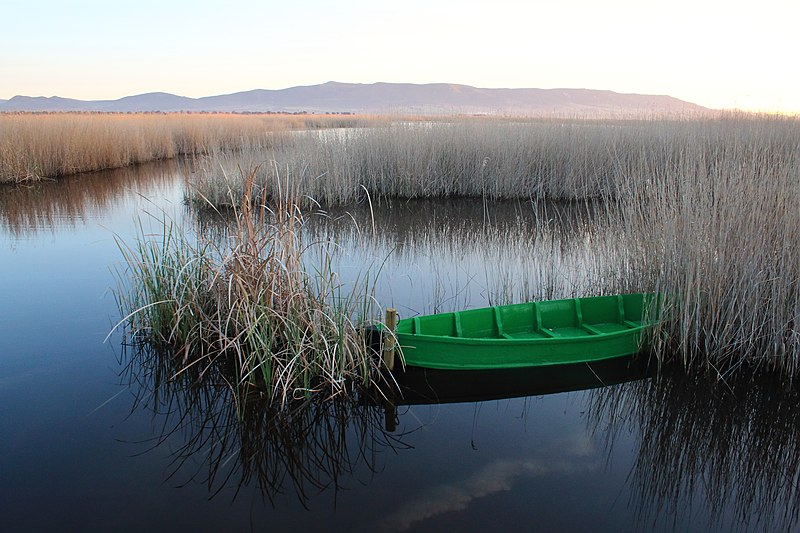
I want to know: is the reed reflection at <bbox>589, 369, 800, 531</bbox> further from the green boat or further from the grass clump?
the grass clump

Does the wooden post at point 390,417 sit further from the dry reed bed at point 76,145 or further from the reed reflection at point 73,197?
the dry reed bed at point 76,145

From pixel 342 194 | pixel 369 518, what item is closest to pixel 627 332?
pixel 369 518

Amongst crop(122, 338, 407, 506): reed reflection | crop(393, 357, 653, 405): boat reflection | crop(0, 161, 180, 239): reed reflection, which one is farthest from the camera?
crop(0, 161, 180, 239): reed reflection

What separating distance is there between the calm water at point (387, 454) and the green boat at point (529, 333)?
16 cm

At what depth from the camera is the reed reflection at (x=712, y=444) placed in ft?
8.61

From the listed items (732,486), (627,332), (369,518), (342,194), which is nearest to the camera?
(369,518)

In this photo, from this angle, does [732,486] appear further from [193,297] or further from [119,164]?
[119,164]

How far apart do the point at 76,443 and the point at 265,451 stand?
0.99 meters

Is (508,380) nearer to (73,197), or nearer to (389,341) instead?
(389,341)

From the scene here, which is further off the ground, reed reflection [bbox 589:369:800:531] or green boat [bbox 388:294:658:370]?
green boat [bbox 388:294:658:370]

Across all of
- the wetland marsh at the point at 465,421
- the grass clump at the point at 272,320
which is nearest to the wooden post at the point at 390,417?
the wetland marsh at the point at 465,421

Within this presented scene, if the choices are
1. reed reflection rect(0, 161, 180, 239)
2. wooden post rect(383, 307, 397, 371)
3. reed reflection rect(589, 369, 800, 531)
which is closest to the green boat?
wooden post rect(383, 307, 397, 371)

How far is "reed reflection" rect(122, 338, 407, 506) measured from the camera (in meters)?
2.81

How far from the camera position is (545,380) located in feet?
12.4
